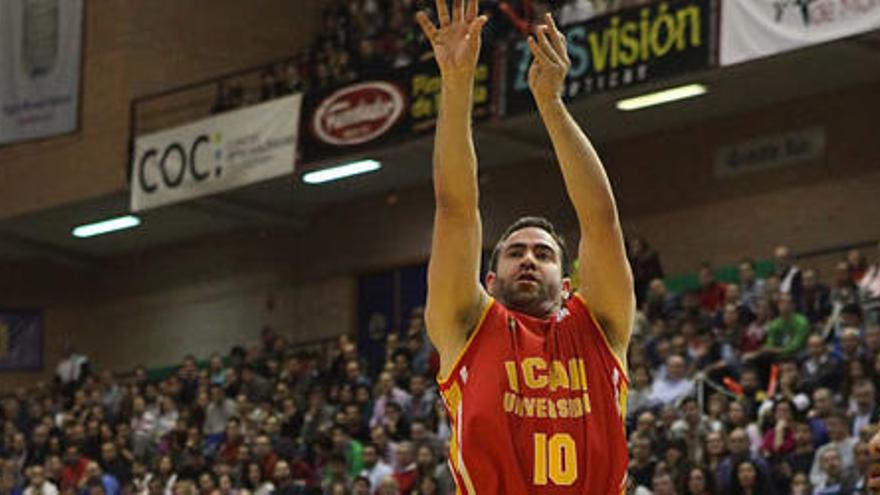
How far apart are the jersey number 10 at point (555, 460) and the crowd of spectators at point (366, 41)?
16.1 metres

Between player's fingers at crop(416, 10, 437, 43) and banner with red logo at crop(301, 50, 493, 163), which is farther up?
banner with red logo at crop(301, 50, 493, 163)

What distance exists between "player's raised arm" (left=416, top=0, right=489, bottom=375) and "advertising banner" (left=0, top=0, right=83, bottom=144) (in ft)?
59.2

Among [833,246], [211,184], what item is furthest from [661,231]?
[211,184]

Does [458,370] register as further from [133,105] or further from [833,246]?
[133,105]

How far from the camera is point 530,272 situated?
6.13 m

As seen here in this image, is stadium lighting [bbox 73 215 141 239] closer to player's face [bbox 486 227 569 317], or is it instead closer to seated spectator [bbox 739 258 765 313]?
seated spectator [bbox 739 258 765 313]

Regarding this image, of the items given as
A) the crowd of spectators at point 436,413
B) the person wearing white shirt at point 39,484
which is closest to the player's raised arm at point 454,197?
the crowd of spectators at point 436,413

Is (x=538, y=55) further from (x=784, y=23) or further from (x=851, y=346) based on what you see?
(x=784, y=23)

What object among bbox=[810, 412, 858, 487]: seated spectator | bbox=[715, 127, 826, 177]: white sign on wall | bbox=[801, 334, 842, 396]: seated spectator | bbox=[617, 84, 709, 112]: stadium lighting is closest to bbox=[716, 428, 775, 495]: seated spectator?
bbox=[810, 412, 858, 487]: seated spectator

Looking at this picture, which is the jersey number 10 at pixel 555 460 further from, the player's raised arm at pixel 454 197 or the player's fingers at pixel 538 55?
the player's fingers at pixel 538 55

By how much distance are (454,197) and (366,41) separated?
64.8ft

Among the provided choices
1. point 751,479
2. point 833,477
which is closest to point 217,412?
point 751,479

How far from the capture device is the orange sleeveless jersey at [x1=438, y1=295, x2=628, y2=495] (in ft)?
19.5

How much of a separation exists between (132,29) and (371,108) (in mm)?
5915
